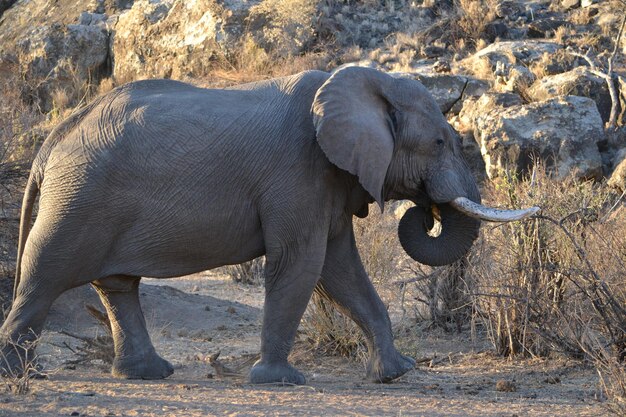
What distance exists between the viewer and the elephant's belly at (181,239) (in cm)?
745

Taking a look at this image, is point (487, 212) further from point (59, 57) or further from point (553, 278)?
point (59, 57)

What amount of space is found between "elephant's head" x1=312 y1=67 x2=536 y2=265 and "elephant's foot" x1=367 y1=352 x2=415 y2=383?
0.75 m

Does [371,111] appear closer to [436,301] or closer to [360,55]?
[436,301]

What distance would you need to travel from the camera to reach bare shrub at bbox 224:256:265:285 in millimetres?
15289

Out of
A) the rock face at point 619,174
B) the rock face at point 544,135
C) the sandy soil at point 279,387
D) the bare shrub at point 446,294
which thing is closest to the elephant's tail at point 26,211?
the sandy soil at point 279,387

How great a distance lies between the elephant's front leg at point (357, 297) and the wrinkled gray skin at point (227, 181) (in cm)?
41

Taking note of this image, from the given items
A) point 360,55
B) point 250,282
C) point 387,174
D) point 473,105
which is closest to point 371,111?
point 387,174

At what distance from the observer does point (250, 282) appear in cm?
1532

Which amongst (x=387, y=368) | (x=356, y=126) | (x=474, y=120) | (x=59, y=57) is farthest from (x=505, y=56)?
(x=356, y=126)

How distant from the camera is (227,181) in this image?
747 centimetres

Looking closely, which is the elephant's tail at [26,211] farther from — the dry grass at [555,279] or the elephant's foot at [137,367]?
the dry grass at [555,279]

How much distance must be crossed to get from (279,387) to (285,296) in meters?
0.61

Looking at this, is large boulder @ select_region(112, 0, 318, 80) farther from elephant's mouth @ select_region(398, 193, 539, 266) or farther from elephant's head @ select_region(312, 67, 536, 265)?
elephant's head @ select_region(312, 67, 536, 265)

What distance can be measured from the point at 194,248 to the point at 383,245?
3976 millimetres
